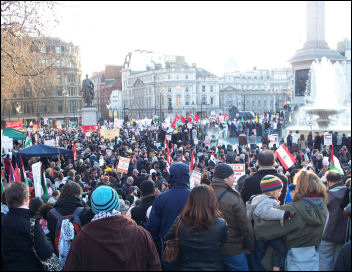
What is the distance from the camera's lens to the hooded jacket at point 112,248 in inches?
134

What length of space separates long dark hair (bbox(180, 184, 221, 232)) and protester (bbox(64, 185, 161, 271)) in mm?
419

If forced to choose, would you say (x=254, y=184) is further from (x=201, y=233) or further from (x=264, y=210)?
(x=201, y=233)

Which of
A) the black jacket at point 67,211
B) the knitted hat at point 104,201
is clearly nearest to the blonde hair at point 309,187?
the knitted hat at point 104,201

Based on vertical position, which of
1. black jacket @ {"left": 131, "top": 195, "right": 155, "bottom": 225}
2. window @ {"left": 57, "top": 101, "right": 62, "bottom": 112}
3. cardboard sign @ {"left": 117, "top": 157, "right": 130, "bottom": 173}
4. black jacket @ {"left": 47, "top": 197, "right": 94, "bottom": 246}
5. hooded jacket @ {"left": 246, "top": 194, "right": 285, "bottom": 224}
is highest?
window @ {"left": 57, "top": 101, "right": 62, "bottom": 112}

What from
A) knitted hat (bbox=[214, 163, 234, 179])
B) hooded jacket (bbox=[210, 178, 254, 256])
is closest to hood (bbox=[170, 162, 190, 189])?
knitted hat (bbox=[214, 163, 234, 179])

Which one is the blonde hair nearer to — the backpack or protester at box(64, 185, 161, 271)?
protester at box(64, 185, 161, 271)

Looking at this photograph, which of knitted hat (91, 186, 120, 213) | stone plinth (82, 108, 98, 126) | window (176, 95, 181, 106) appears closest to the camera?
knitted hat (91, 186, 120, 213)

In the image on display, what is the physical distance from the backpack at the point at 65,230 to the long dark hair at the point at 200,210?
1678 millimetres

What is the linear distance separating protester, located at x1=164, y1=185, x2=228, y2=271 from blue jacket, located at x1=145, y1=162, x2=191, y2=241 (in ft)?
2.88

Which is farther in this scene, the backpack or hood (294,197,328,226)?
the backpack

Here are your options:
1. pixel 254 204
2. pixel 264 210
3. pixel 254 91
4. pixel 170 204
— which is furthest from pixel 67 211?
pixel 254 91

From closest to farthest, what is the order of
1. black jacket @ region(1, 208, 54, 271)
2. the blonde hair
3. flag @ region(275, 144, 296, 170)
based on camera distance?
black jacket @ region(1, 208, 54, 271), the blonde hair, flag @ region(275, 144, 296, 170)

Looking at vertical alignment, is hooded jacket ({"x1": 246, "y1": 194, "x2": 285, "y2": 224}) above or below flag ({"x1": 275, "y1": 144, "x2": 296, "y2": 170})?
above

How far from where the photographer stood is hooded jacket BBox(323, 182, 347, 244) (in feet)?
14.4
